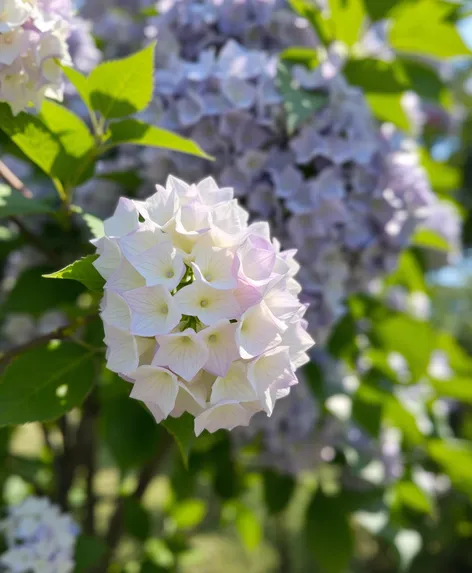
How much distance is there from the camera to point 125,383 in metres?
0.58

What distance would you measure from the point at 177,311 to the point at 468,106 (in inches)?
87.6

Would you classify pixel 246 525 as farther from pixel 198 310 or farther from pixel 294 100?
pixel 198 310

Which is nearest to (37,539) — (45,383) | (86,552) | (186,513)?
(86,552)

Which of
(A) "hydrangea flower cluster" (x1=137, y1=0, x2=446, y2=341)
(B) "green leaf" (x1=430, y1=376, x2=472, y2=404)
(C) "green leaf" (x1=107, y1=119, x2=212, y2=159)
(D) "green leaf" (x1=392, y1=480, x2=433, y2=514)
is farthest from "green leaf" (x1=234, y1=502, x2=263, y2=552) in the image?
(C) "green leaf" (x1=107, y1=119, x2=212, y2=159)

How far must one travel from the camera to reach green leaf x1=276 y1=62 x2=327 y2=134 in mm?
642

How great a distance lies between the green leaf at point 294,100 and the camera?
0.64 metres

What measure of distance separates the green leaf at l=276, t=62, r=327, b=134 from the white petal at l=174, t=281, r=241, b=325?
0.32 m

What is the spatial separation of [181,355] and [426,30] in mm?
666

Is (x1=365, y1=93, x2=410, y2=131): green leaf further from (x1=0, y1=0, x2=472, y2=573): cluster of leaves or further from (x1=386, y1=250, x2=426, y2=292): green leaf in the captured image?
(x1=386, y1=250, x2=426, y2=292): green leaf

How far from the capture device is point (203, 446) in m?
1.09

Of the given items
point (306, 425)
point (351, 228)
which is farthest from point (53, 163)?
point (306, 425)

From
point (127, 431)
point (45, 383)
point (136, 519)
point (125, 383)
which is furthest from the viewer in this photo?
point (136, 519)

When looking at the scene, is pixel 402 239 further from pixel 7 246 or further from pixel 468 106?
pixel 468 106

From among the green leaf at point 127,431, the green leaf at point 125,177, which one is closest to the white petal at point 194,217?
the green leaf at point 125,177
